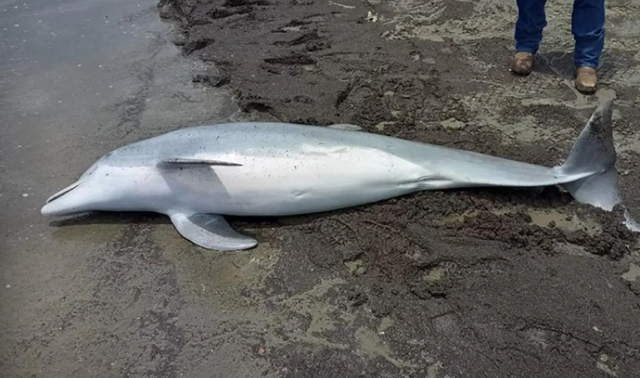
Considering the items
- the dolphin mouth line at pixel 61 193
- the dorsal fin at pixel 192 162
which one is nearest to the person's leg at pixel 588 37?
the dorsal fin at pixel 192 162

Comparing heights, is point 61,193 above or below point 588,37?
below

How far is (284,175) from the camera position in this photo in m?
4.20

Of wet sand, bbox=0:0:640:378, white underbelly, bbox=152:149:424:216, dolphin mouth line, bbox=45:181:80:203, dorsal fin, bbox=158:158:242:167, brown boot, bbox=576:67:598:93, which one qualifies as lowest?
wet sand, bbox=0:0:640:378

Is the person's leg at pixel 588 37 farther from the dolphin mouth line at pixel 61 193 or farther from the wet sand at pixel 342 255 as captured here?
the dolphin mouth line at pixel 61 193

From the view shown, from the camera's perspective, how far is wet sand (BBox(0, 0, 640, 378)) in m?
3.40

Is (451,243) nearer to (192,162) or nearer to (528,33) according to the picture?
(192,162)

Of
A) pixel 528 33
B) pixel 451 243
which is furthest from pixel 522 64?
pixel 451 243

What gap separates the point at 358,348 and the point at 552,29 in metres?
5.42

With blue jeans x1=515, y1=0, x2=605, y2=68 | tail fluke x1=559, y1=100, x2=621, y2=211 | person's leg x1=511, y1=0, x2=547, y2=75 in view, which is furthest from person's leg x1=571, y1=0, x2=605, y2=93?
tail fluke x1=559, y1=100, x2=621, y2=211

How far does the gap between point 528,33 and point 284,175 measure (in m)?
3.62

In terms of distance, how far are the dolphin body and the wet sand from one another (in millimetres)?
136

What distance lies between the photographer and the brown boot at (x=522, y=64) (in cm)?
624

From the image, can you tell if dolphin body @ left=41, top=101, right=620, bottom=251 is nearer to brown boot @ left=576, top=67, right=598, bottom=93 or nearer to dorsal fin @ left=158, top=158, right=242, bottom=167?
dorsal fin @ left=158, top=158, right=242, bottom=167

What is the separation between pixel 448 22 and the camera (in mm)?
7441
